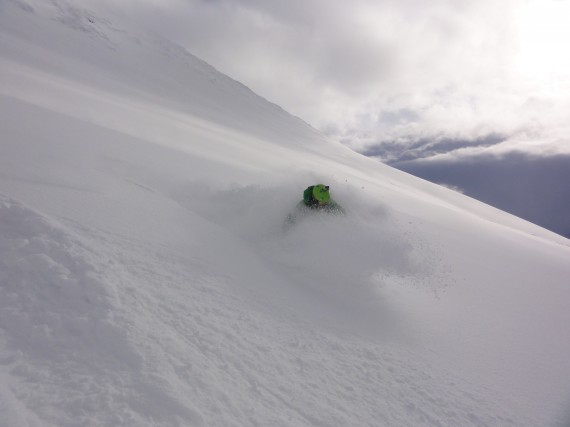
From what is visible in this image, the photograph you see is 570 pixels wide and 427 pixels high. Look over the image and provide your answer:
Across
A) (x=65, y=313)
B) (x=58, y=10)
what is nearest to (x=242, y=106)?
(x=58, y=10)

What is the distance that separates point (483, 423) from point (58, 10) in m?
44.6

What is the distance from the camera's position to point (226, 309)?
3.59 meters

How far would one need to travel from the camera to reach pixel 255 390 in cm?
273

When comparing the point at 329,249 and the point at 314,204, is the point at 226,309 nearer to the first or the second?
the point at 329,249

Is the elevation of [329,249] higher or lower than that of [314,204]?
lower

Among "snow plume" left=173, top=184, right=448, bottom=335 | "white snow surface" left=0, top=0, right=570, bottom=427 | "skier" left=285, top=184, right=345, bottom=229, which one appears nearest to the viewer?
"white snow surface" left=0, top=0, right=570, bottom=427

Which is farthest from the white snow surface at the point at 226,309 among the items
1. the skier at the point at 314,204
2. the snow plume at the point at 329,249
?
the skier at the point at 314,204

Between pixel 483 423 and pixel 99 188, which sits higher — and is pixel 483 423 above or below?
below

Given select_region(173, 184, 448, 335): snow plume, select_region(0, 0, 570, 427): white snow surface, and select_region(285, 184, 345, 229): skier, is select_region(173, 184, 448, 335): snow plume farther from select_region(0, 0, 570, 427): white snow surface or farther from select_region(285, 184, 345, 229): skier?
select_region(285, 184, 345, 229): skier

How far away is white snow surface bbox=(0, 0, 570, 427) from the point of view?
243cm

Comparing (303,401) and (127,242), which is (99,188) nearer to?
(127,242)

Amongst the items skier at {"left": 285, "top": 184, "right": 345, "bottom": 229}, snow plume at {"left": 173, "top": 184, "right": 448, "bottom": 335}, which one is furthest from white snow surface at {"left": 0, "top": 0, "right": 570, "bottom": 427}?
skier at {"left": 285, "top": 184, "right": 345, "bottom": 229}

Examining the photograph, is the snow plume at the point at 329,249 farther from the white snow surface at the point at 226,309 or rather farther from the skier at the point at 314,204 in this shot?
the skier at the point at 314,204

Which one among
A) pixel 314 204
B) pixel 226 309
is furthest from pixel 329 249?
pixel 226 309
